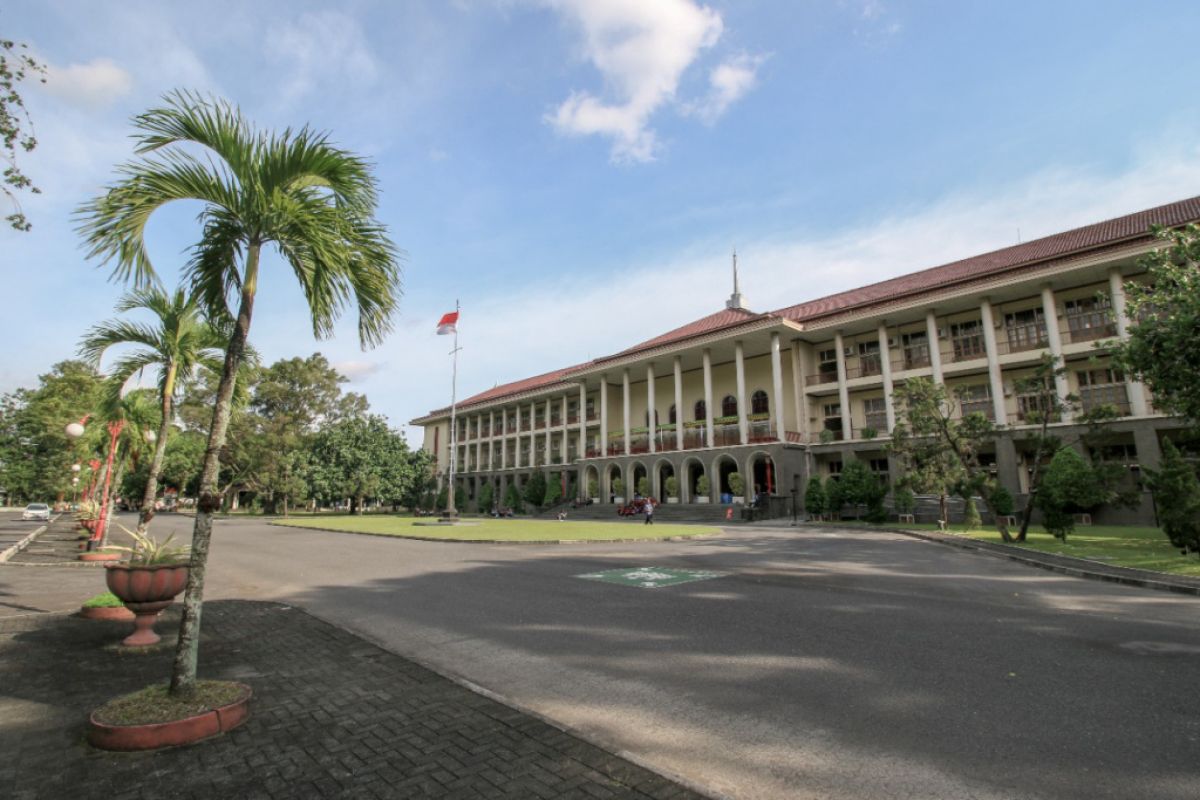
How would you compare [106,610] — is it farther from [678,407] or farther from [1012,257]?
[1012,257]

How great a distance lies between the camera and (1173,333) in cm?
1280

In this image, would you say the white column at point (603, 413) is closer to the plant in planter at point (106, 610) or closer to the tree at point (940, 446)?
the tree at point (940, 446)

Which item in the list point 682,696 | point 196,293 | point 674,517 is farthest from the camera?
point 674,517

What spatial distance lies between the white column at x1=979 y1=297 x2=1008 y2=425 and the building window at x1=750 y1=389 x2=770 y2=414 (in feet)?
43.3

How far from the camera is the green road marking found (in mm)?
10414

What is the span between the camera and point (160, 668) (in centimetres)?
541

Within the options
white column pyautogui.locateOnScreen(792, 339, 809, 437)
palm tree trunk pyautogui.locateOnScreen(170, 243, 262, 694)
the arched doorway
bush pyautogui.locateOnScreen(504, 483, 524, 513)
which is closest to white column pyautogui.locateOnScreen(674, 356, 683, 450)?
the arched doorway

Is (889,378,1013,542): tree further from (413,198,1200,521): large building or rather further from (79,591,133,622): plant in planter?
(79,591,133,622): plant in planter

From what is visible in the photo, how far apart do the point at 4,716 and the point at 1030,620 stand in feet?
33.2

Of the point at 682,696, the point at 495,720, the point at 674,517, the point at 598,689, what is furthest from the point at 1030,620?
the point at 674,517

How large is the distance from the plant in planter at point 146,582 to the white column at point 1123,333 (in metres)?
33.7

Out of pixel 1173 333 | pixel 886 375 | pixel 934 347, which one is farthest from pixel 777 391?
pixel 1173 333

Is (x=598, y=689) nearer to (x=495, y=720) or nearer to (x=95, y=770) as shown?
(x=495, y=720)

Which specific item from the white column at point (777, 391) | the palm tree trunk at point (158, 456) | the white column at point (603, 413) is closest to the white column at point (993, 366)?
the white column at point (777, 391)
